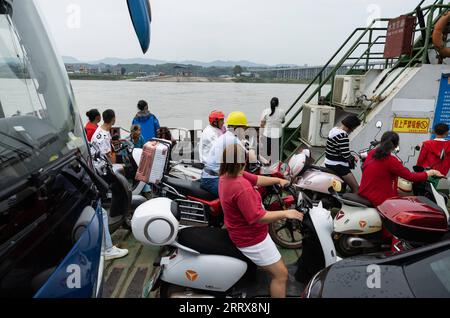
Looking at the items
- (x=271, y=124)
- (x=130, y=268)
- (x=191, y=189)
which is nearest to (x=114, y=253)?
(x=130, y=268)

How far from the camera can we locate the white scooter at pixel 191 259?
2.34 m

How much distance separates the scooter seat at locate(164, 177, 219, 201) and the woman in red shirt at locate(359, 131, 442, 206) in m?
1.77

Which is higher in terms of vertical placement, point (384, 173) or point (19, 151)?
point (19, 151)

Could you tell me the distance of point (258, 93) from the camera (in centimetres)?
848

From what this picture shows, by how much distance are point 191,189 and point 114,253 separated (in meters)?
1.14

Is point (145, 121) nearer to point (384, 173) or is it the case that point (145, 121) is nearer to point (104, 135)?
point (104, 135)

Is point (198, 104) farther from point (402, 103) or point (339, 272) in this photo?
point (339, 272)

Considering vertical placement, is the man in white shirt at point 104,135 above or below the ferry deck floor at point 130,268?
above

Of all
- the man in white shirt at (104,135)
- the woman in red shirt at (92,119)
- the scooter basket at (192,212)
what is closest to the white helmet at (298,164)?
the scooter basket at (192,212)

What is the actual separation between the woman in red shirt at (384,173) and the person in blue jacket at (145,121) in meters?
3.72

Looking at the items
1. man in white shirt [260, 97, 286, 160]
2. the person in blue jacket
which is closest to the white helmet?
man in white shirt [260, 97, 286, 160]

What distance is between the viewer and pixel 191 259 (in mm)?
2371

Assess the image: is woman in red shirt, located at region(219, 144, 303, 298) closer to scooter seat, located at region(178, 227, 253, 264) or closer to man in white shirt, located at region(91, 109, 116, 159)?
scooter seat, located at region(178, 227, 253, 264)

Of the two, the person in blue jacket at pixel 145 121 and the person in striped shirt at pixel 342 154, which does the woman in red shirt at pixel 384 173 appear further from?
the person in blue jacket at pixel 145 121
